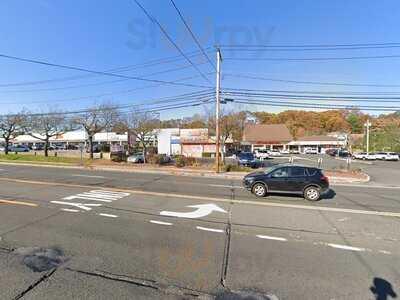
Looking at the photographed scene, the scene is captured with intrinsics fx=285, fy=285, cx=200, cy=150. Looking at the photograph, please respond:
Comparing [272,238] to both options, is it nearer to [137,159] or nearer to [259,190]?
[259,190]

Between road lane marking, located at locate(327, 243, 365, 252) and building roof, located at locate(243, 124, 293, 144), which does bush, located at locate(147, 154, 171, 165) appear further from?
building roof, located at locate(243, 124, 293, 144)

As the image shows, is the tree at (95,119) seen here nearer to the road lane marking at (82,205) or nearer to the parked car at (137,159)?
the parked car at (137,159)

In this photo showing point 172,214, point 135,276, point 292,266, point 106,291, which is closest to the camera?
point 106,291

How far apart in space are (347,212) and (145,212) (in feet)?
22.0

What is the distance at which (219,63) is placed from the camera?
78.3 feet

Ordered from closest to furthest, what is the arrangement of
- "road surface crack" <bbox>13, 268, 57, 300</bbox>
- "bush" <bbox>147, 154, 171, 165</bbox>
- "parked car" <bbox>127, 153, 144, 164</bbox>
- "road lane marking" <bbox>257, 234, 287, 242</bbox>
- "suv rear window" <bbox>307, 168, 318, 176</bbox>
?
"road surface crack" <bbox>13, 268, 57, 300</bbox>, "road lane marking" <bbox>257, 234, 287, 242</bbox>, "suv rear window" <bbox>307, 168, 318, 176</bbox>, "bush" <bbox>147, 154, 171, 165</bbox>, "parked car" <bbox>127, 153, 144, 164</bbox>

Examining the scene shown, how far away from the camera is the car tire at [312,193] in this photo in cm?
1219

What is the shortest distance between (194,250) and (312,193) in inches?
324

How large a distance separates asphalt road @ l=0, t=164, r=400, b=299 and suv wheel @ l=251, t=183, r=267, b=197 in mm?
2380

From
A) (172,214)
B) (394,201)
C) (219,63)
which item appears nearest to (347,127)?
(219,63)

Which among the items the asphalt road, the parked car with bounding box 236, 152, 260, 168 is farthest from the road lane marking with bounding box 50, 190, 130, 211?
the parked car with bounding box 236, 152, 260, 168

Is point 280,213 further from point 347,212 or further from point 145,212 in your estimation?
point 145,212

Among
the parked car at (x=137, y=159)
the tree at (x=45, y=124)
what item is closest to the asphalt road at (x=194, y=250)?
the parked car at (x=137, y=159)

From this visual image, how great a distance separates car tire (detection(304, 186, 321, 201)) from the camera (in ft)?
40.0
